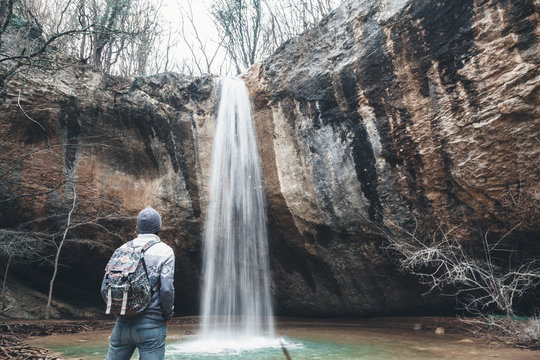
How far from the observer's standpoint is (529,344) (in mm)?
5430

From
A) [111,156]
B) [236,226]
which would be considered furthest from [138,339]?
[111,156]

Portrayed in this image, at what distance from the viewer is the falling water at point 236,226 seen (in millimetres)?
9617

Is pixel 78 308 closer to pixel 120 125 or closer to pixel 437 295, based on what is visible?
pixel 120 125

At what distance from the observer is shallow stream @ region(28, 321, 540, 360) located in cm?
516

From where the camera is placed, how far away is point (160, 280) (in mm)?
2508

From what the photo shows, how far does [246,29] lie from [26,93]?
1291cm

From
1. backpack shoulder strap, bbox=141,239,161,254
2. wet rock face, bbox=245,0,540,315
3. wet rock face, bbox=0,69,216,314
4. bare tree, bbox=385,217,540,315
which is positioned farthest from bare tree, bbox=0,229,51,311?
bare tree, bbox=385,217,540,315

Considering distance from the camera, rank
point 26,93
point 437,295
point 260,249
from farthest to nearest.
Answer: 1. point 260,249
2. point 26,93
3. point 437,295

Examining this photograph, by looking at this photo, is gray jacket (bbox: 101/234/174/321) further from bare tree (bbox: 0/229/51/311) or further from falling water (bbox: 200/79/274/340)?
bare tree (bbox: 0/229/51/311)

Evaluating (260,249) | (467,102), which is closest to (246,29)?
(260,249)

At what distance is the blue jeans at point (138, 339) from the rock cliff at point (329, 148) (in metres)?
3.88

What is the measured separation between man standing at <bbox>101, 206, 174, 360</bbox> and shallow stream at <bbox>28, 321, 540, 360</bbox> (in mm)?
3392

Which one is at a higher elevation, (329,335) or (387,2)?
(387,2)

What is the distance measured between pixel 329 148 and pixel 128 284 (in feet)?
21.7
